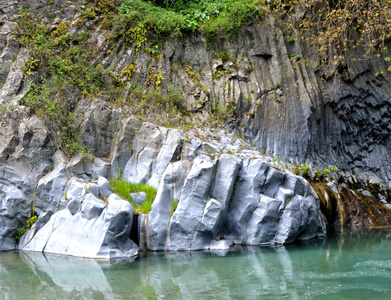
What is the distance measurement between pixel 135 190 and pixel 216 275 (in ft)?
14.2

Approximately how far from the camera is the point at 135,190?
34.8 feet

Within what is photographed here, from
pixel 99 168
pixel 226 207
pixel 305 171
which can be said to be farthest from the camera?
pixel 305 171

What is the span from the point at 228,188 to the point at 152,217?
82.3 inches

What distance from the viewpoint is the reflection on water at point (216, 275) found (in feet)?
19.7

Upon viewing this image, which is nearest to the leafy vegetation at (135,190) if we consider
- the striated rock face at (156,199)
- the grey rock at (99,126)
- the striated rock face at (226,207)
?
the striated rock face at (156,199)

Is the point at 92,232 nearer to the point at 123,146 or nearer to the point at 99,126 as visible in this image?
the point at 123,146

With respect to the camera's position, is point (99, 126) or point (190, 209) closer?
point (190, 209)

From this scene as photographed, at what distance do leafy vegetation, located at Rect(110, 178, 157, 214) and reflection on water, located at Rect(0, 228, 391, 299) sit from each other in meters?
1.35

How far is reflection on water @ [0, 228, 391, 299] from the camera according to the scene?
19.7 ft

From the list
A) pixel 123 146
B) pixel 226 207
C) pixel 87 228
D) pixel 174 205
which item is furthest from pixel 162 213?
pixel 123 146

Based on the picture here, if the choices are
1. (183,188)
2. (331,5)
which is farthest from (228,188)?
(331,5)

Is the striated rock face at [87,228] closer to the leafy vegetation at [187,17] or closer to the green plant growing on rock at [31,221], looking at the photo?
the green plant growing on rock at [31,221]

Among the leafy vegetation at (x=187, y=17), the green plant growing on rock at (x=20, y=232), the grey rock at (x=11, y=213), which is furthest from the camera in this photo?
the leafy vegetation at (x=187, y=17)

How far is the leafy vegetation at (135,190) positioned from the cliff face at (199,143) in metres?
0.30
